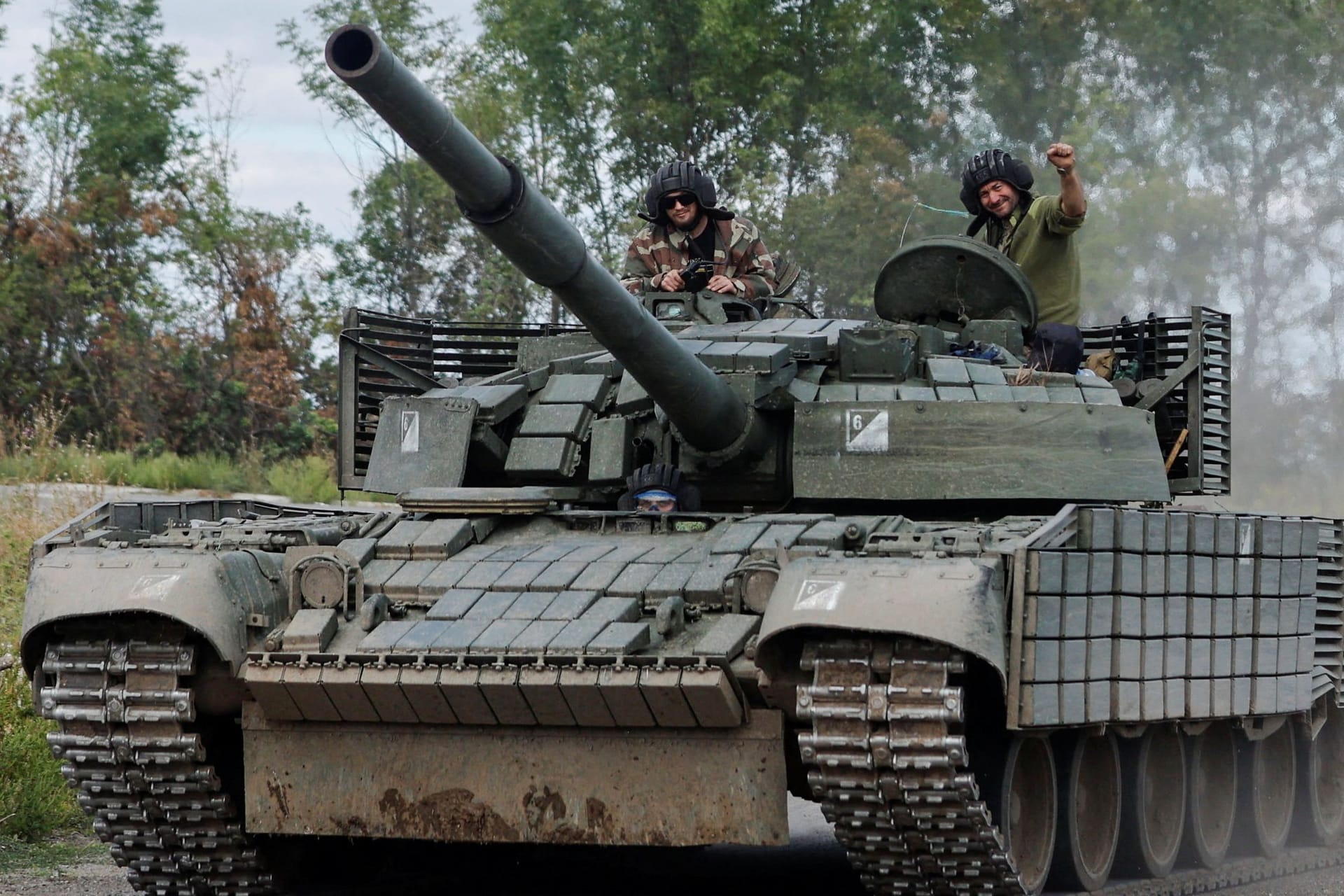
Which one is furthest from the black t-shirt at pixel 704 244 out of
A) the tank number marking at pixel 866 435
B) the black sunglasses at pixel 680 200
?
the tank number marking at pixel 866 435

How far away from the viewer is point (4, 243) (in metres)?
28.5

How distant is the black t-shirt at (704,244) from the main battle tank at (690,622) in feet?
4.96

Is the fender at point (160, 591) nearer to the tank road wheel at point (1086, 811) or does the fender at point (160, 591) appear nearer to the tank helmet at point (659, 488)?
the tank helmet at point (659, 488)

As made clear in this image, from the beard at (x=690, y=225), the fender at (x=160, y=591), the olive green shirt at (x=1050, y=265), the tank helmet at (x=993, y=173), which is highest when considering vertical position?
the tank helmet at (x=993, y=173)

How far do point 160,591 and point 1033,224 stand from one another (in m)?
6.72

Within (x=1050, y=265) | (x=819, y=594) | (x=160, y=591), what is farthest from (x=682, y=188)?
(x=819, y=594)

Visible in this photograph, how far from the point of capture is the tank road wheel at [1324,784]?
1423cm

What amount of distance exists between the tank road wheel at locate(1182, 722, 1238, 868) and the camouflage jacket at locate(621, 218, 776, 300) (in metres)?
3.96

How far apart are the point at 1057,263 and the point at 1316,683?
3124mm

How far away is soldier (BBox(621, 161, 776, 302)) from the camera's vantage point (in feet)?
45.8

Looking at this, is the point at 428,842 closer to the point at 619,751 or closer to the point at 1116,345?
the point at 619,751

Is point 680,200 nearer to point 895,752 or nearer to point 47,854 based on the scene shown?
point 47,854

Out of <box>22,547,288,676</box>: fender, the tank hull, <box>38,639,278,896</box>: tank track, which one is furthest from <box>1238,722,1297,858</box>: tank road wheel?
<box>22,547,288,676</box>: fender

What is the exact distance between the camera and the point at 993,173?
14.3 m
